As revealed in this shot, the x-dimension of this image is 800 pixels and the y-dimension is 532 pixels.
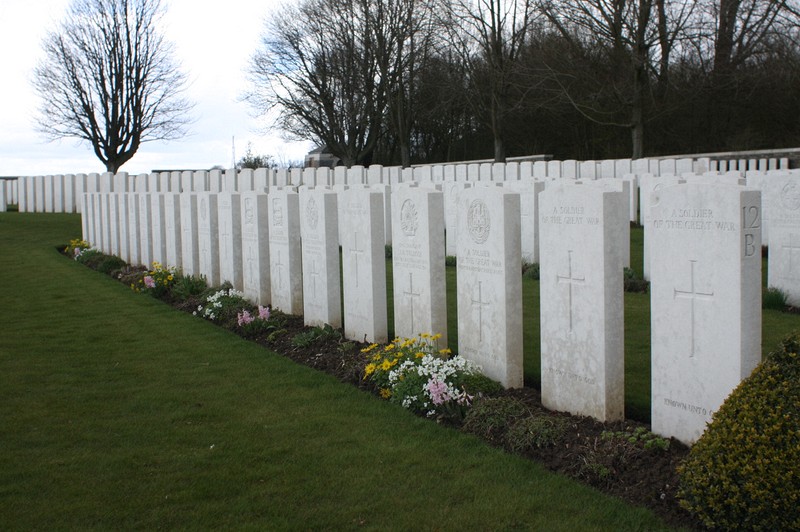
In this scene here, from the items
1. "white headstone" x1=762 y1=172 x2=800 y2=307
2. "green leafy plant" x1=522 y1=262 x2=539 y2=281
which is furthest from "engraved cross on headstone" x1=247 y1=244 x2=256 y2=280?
"white headstone" x1=762 y1=172 x2=800 y2=307

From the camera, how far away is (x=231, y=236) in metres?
10.2

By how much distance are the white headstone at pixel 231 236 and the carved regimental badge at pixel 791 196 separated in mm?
6390

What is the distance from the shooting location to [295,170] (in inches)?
748

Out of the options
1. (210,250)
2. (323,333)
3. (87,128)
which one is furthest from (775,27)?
(87,128)

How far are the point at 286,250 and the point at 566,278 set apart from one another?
434 cm

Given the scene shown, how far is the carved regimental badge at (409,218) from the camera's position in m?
6.55

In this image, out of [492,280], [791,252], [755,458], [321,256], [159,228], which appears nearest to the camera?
[755,458]

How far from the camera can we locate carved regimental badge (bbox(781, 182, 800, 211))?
897cm


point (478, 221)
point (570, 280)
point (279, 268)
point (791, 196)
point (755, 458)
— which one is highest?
point (791, 196)

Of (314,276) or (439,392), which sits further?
(314,276)

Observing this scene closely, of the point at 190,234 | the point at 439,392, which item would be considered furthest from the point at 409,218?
the point at 190,234

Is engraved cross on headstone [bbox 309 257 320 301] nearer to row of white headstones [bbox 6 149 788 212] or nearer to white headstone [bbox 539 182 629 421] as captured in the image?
white headstone [bbox 539 182 629 421]

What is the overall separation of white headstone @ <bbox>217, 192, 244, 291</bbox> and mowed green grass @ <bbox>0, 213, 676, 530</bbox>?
2.77m

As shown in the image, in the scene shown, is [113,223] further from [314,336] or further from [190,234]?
[314,336]
